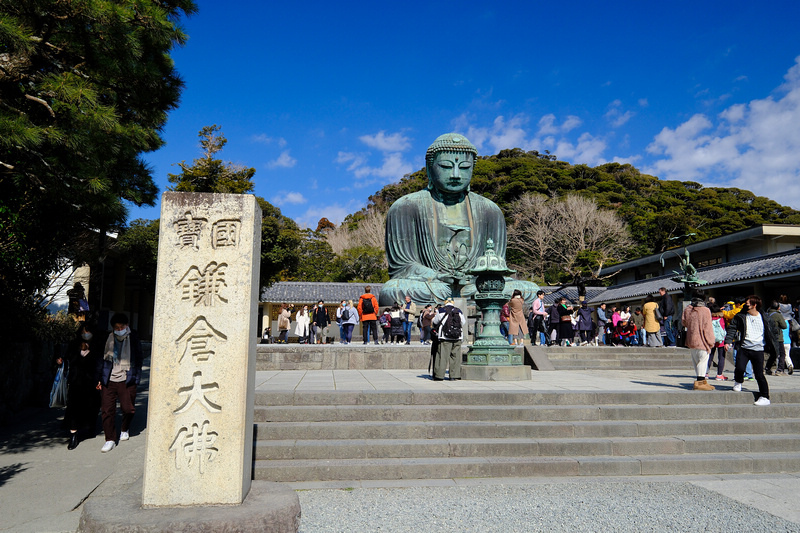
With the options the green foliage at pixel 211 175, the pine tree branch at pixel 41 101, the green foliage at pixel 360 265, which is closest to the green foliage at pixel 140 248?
the green foliage at pixel 211 175

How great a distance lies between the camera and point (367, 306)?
40.9 feet

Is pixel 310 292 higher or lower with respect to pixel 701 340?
higher

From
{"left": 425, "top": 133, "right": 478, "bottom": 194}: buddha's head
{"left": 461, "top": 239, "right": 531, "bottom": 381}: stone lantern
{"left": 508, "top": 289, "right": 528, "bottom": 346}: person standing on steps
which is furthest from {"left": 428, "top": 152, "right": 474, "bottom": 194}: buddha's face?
{"left": 461, "top": 239, "right": 531, "bottom": 381}: stone lantern

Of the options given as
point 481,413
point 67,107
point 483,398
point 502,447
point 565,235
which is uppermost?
point 565,235

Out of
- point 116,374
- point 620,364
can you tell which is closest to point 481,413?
point 116,374

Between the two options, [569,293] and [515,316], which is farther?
[569,293]

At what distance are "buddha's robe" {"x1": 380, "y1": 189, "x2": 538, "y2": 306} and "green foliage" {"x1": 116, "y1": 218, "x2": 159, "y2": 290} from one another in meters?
10.3

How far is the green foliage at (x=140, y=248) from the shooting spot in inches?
784

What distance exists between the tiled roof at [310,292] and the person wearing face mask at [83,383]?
18.2 metres

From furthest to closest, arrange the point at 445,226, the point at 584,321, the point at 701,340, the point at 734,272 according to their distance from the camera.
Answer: the point at 734,272, the point at 445,226, the point at 584,321, the point at 701,340

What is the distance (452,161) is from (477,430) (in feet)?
35.7

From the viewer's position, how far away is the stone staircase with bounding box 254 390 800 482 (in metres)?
4.77

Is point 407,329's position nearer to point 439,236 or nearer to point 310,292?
point 439,236

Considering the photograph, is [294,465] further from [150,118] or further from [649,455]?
[150,118]
